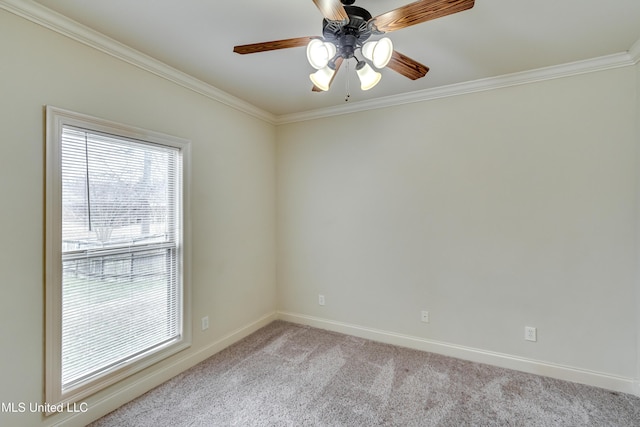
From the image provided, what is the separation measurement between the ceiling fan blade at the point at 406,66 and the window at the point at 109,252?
6.09 feet

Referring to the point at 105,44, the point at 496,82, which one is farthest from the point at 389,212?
the point at 105,44

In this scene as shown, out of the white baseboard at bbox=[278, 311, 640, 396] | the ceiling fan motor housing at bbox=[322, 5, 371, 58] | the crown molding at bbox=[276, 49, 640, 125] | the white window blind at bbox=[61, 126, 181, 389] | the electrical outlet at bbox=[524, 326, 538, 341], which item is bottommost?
the white baseboard at bbox=[278, 311, 640, 396]

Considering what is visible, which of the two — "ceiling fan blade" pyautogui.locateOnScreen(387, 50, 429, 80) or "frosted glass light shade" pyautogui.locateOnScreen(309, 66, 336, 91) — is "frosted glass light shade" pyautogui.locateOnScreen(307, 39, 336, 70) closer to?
"frosted glass light shade" pyautogui.locateOnScreen(309, 66, 336, 91)

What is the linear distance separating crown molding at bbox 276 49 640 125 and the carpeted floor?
2.51m

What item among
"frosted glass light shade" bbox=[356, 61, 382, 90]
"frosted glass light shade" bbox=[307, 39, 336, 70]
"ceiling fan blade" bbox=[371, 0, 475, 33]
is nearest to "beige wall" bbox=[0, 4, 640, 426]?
"frosted glass light shade" bbox=[356, 61, 382, 90]

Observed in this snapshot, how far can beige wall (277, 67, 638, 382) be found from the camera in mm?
2258

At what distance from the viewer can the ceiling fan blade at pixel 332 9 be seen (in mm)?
1171

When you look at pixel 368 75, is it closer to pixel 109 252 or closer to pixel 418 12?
pixel 418 12

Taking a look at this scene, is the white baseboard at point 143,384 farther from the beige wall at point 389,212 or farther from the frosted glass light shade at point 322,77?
the frosted glass light shade at point 322,77

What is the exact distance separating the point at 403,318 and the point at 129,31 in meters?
3.33

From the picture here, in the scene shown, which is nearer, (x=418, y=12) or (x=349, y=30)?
(x=418, y=12)

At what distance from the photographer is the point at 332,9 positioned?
121 cm

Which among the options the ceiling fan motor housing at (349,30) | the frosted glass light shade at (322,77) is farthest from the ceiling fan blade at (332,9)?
the frosted glass light shade at (322,77)

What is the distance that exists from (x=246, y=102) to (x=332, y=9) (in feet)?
7.14
